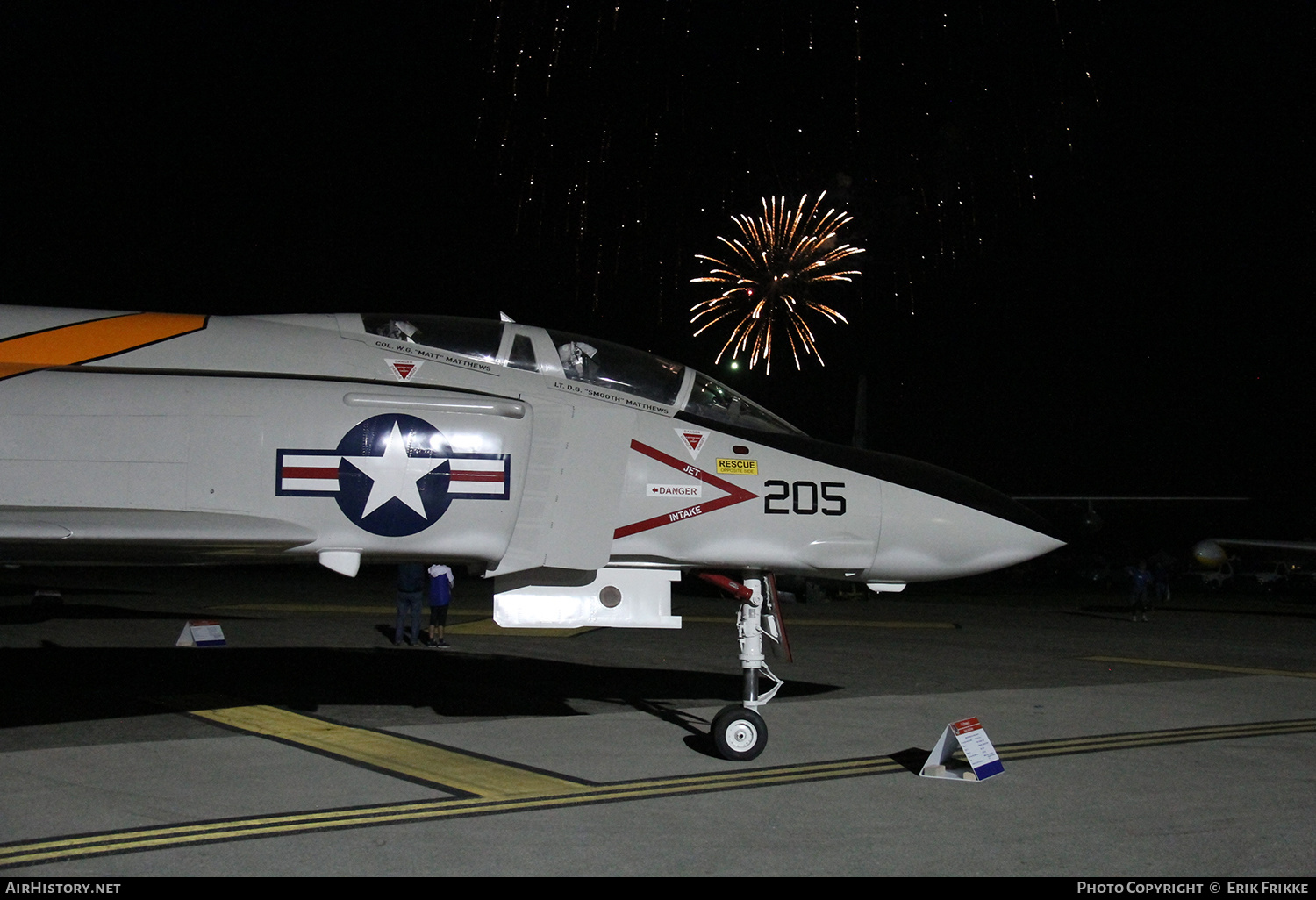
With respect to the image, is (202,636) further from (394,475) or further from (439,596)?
(394,475)

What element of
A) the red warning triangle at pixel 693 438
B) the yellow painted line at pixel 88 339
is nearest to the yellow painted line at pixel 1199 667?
the red warning triangle at pixel 693 438

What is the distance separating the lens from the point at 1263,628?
71.5 feet

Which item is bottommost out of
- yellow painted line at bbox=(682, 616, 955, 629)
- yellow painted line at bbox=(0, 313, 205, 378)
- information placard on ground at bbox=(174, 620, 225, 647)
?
yellow painted line at bbox=(682, 616, 955, 629)

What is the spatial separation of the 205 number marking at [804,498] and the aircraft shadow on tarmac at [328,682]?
264cm

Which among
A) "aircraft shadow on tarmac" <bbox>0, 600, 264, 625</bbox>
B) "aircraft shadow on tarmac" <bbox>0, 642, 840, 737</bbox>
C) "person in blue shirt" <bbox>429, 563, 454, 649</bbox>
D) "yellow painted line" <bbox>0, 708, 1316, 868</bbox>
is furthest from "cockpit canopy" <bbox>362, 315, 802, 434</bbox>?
"aircraft shadow on tarmac" <bbox>0, 600, 264, 625</bbox>

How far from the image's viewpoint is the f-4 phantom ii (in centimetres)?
643

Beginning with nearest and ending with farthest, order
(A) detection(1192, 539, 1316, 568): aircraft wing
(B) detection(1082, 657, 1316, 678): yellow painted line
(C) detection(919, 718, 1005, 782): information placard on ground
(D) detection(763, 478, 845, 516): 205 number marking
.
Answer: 1. (C) detection(919, 718, 1005, 782): information placard on ground
2. (D) detection(763, 478, 845, 516): 205 number marking
3. (B) detection(1082, 657, 1316, 678): yellow painted line
4. (A) detection(1192, 539, 1316, 568): aircraft wing

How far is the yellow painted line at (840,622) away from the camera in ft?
68.9

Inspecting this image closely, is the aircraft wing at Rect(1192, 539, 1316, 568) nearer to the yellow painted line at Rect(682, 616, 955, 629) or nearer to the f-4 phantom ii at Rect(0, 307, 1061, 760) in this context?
the yellow painted line at Rect(682, 616, 955, 629)

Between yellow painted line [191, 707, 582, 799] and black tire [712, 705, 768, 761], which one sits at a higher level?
black tire [712, 705, 768, 761]

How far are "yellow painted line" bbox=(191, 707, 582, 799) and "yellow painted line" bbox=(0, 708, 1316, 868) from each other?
15cm

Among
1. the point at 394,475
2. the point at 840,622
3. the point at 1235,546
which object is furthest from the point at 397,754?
the point at 1235,546

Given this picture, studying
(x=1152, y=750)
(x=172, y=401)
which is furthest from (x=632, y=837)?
(x=1152, y=750)
